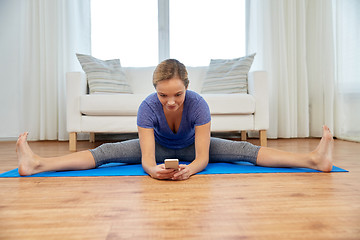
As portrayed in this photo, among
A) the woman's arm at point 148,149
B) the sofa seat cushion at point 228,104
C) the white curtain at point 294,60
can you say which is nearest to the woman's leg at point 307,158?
the woman's arm at point 148,149

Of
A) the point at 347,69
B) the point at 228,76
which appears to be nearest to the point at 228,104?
the point at 228,76

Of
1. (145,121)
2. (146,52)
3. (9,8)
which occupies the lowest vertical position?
(145,121)

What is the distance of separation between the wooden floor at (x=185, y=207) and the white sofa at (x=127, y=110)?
1225 mm

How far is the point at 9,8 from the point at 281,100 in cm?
358

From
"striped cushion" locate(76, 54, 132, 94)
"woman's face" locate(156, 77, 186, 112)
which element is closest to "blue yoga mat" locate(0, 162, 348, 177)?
"woman's face" locate(156, 77, 186, 112)

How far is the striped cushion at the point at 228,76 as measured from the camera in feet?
9.83

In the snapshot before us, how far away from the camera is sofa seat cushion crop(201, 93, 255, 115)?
261cm

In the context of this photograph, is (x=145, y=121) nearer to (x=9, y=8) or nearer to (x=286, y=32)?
(x=286, y=32)

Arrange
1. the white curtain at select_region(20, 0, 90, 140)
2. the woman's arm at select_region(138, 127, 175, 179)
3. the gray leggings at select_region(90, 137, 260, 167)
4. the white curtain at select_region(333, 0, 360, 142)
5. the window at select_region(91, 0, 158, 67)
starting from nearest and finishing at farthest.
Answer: the woman's arm at select_region(138, 127, 175, 179) < the gray leggings at select_region(90, 137, 260, 167) < the white curtain at select_region(333, 0, 360, 142) < the white curtain at select_region(20, 0, 90, 140) < the window at select_region(91, 0, 158, 67)

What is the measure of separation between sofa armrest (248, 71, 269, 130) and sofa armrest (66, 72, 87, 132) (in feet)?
5.21

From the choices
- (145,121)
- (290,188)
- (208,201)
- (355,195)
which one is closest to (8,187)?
(145,121)

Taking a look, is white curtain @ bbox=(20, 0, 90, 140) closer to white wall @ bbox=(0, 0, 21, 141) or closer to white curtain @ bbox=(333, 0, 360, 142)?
white wall @ bbox=(0, 0, 21, 141)

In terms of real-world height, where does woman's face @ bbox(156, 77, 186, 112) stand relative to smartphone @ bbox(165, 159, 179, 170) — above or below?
Result: above

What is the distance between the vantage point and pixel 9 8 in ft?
12.1
